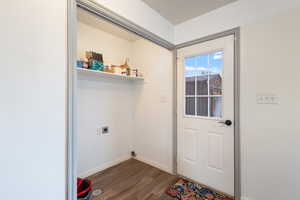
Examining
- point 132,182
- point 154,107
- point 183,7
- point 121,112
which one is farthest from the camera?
point 121,112

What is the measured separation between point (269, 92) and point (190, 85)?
38.1 inches

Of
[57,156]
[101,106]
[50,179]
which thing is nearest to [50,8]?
[57,156]

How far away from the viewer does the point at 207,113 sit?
2006 mm

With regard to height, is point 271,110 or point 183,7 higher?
point 183,7

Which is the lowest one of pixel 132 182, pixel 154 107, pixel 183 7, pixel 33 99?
pixel 132 182

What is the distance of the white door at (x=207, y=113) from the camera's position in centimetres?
181

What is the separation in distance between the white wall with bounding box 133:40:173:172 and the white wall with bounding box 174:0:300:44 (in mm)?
437

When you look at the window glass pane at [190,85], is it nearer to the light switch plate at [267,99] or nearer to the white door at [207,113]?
the white door at [207,113]

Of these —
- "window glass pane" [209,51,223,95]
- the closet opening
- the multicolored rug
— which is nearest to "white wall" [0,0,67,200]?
the closet opening

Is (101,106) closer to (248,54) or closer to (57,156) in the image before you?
(57,156)

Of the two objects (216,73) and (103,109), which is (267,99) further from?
(103,109)

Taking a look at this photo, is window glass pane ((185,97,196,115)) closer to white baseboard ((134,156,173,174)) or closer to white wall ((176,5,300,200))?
white wall ((176,5,300,200))

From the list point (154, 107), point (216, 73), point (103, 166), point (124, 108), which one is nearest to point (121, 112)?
point (124, 108)

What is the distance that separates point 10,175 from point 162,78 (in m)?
2.17
